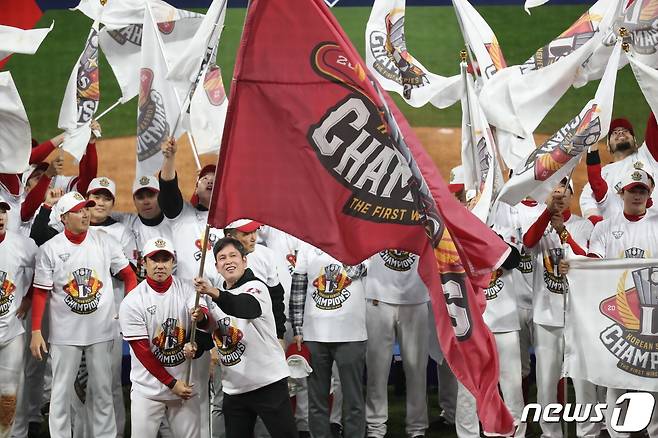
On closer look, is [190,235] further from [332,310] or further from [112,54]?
[112,54]

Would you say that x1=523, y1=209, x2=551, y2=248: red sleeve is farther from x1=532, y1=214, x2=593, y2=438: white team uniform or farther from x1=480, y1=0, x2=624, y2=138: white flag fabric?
x1=480, y1=0, x2=624, y2=138: white flag fabric

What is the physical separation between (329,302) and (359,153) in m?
3.22

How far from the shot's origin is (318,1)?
5.62m

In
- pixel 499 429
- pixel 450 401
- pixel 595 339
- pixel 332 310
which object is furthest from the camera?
pixel 450 401

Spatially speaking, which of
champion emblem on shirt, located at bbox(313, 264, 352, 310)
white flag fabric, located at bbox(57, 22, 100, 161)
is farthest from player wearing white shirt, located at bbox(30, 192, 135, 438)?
champion emblem on shirt, located at bbox(313, 264, 352, 310)

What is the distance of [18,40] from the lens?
27.2 feet

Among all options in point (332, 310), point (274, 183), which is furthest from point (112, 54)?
point (274, 183)

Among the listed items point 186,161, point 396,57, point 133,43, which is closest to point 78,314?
point 133,43

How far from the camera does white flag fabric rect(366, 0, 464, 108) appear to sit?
9719 millimetres

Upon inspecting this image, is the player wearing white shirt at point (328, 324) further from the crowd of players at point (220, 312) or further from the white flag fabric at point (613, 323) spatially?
the white flag fabric at point (613, 323)

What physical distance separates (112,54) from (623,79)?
5955 mm

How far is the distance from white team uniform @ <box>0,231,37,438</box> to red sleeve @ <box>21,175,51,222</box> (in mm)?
922

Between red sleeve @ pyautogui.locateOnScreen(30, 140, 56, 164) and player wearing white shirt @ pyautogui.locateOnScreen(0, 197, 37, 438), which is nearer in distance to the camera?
player wearing white shirt @ pyautogui.locateOnScreen(0, 197, 37, 438)

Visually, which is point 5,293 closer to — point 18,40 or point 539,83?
point 18,40
